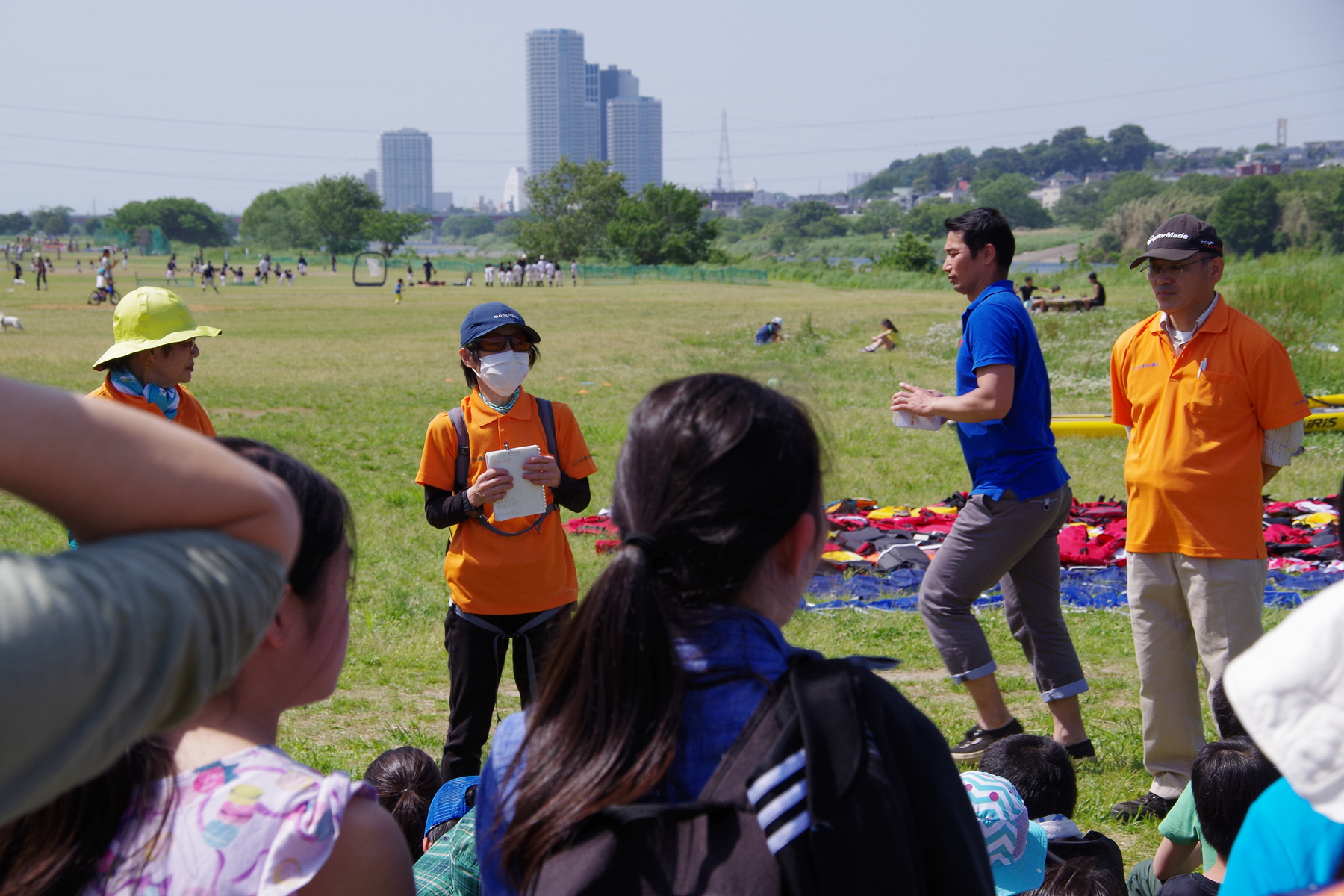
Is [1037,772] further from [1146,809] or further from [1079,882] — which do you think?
[1146,809]

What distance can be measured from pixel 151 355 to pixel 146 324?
0.46ft

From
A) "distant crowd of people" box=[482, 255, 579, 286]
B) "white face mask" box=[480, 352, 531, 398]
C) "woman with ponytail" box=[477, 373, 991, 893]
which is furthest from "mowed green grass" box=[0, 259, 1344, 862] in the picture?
"distant crowd of people" box=[482, 255, 579, 286]

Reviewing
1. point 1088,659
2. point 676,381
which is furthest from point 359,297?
point 676,381

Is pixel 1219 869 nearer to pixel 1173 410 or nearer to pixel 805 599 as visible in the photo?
pixel 1173 410

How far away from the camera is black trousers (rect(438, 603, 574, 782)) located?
447cm

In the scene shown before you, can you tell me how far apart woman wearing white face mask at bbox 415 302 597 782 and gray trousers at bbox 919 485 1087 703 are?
1735 mm

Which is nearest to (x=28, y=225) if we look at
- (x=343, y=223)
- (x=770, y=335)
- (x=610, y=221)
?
(x=343, y=223)

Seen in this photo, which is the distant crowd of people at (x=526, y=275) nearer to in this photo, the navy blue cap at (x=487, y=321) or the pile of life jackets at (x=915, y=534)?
the pile of life jackets at (x=915, y=534)

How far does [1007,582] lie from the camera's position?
17.6ft

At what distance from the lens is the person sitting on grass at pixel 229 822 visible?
1499mm

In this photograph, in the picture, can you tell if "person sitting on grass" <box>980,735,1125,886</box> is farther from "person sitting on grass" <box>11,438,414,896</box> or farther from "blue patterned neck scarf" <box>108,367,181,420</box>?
"blue patterned neck scarf" <box>108,367,181,420</box>

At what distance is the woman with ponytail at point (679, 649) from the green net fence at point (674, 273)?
67.6 meters

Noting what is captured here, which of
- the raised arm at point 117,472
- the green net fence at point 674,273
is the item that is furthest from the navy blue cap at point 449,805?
the green net fence at point 674,273

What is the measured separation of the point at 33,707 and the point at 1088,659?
6.63m
